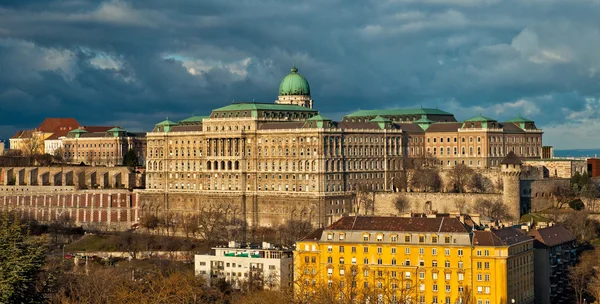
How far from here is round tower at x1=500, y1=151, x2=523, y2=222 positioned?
178500 millimetres

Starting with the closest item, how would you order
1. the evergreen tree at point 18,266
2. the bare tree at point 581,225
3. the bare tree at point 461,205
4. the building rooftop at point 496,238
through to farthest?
the evergreen tree at point 18,266, the building rooftop at point 496,238, the bare tree at point 581,225, the bare tree at point 461,205

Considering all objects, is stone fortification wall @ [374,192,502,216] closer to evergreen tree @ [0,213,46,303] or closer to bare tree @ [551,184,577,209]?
bare tree @ [551,184,577,209]

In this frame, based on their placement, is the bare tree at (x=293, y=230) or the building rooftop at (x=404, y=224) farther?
the bare tree at (x=293, y=230)

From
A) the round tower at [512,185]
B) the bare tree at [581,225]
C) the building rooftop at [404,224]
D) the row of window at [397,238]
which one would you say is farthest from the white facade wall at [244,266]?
the round tower at [512,185]

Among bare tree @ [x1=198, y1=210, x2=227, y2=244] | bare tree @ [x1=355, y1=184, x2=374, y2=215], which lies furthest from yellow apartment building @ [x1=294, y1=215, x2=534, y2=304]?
bare tree @ [x1=355, y1=184, x2=374, y2=215]

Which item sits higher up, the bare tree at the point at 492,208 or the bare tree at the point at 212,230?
the bare tree at the point at 492,208

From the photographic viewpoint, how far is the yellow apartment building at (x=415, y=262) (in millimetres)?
128000

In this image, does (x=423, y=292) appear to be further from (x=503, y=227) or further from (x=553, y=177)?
(x=553, y=177)

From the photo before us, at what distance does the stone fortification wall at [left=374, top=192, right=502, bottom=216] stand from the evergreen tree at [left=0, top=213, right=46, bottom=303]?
3822 inches

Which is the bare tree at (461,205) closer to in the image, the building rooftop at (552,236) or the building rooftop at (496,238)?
the building rooftop at (552,236)

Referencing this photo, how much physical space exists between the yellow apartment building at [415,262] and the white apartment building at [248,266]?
23.7ft

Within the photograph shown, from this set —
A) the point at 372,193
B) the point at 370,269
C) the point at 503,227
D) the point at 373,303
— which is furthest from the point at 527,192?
the point at 373,303

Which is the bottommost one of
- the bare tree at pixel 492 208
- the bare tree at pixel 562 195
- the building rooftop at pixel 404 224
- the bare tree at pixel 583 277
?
the bare tree at pixel 583 277

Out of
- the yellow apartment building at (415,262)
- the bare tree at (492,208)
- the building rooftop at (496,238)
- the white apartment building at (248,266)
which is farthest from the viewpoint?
the bare tree at (492,208)
